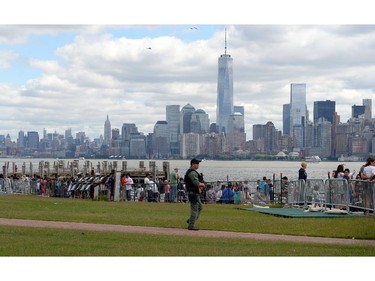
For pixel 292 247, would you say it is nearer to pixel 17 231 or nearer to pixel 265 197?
pixel 17 231

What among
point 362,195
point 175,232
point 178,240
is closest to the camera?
point 178,240

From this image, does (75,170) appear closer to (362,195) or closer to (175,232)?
(362,195)

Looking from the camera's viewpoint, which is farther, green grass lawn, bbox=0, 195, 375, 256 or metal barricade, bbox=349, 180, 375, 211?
metal barricade, bbox=349, 180, 375, 211

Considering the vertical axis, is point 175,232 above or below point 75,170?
below

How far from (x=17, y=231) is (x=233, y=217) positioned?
854cm

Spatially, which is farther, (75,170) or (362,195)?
(75,170)

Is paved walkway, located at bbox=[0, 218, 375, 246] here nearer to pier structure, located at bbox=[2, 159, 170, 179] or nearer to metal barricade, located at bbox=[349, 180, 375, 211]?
metal barricade, located at bbox=[349, 180, 375, 211]

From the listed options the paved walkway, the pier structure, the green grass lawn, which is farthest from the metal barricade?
the pier structure

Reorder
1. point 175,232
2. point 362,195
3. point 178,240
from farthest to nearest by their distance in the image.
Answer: point 362,195 → point 175,232 → point 178,240

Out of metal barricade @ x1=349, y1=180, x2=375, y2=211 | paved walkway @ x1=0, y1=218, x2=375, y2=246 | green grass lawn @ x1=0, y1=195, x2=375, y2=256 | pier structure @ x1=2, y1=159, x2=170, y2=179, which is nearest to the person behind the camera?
green grass lawn @ x1=0, y1=195, x2=375, y2=256

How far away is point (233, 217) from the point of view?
24.5m

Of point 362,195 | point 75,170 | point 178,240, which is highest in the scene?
point 75,170

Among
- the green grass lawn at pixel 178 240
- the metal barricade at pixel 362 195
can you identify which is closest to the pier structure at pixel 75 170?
the metal barricade at pixel 362 195

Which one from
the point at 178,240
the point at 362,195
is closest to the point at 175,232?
the point at 178,240
